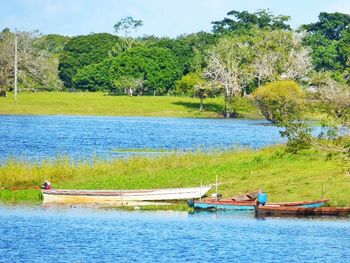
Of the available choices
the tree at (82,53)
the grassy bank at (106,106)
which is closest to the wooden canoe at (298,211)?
the grassy bank at (106,106)

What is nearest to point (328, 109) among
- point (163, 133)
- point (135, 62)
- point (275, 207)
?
point (275, 207)

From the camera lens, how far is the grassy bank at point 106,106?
143 m

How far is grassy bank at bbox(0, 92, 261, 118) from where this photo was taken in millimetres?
142625

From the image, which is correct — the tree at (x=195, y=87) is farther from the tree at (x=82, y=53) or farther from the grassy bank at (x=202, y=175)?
the grassy bank at (x=202, y=175)

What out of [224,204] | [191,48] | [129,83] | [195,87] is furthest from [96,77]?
[224,204]

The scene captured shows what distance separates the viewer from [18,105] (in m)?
142

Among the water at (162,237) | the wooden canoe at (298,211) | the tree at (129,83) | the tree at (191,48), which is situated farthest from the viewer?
the tree at (191,48)

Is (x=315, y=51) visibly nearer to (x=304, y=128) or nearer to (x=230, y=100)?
(x=230, y=100)

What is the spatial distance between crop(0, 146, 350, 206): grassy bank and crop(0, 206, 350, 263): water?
402cm

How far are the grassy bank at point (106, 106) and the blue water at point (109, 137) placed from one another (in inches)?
425

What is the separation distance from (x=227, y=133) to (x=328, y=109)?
2366 inches

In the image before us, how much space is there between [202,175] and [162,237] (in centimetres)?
1365

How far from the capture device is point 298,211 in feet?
145

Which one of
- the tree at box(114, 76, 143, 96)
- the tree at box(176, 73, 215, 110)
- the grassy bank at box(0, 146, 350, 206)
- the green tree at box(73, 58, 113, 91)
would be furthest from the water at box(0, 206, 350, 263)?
the green tree at box(73, 58, 113, 91)
